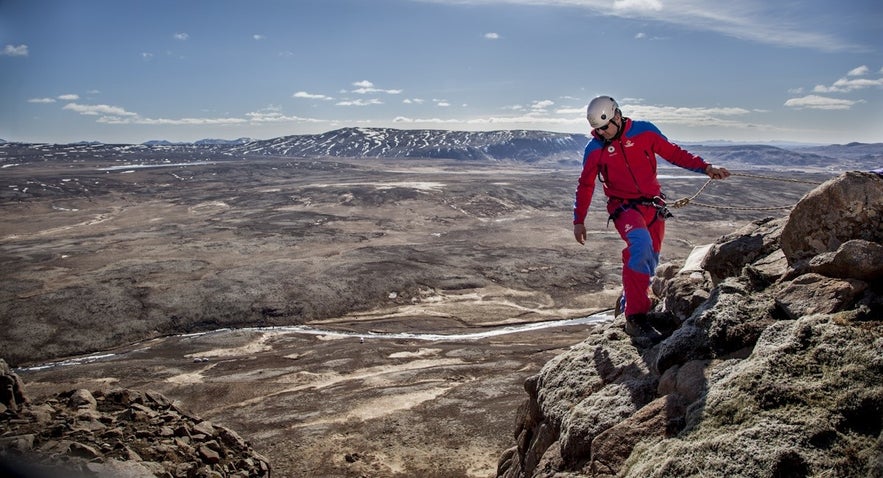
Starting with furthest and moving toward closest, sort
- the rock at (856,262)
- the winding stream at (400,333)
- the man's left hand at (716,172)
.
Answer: the winding stream at (400,333) < the man's left hand at (716,172) < the rock at (856,262)

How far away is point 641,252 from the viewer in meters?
6.97

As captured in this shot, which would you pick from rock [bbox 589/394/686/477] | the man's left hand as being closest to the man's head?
the man's left hand

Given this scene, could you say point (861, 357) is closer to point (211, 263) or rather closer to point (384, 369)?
point (384, 369)

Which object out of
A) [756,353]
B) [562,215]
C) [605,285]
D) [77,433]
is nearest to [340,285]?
[605,285]

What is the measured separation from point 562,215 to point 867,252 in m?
75.9

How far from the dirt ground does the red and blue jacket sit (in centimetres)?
874

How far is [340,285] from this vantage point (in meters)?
39.4

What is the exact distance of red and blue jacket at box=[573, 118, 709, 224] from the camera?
7.35 meters

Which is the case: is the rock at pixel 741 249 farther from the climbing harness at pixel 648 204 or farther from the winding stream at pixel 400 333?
the winding stream at pixel 400 333

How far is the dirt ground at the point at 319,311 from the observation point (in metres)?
16.8

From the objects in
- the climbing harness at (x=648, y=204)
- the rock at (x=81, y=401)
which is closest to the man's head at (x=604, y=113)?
the climbing harness at (x=648, y=204)

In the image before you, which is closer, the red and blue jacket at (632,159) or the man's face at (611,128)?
the man's face at (611,128)

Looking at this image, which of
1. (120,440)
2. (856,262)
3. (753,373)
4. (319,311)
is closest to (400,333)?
(319,311)

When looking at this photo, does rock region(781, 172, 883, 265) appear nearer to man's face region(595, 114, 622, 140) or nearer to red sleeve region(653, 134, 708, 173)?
red sleeve region(653, 134, 708, 173)
